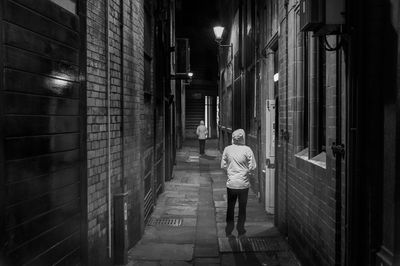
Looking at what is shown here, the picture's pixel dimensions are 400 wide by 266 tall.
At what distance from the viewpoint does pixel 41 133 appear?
4039mm

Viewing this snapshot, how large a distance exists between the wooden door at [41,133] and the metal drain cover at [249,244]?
315 cm

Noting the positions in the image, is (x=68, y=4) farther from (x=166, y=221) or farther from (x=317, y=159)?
(x=166, y=221)

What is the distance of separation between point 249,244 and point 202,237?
2.91 ft

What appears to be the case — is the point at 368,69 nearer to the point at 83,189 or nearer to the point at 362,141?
the point at 362,141

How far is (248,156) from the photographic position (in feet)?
27.5

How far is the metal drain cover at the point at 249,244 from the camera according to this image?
7520 mm

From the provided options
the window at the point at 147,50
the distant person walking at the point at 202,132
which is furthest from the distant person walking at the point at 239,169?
the distant person walking at the point at 202,132

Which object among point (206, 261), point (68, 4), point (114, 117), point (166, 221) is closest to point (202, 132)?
point (166, 221)

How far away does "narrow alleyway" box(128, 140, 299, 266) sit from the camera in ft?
22.9

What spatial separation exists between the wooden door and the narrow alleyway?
7.83ft

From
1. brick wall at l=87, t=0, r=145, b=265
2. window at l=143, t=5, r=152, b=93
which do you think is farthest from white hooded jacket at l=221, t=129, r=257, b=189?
window at l=143, t=5, r=152, b=93

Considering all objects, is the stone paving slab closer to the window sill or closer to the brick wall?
the brick wall

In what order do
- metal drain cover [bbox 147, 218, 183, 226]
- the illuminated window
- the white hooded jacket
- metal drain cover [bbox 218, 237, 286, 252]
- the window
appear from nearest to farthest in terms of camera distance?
the illuminated window
metal drain cover [bbox 218, 237, 286, 252]
the white hooded jacket
metal drain cover [bbox 147, 218, 183, 226]
the window

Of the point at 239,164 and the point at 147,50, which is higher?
the point at 147,50
